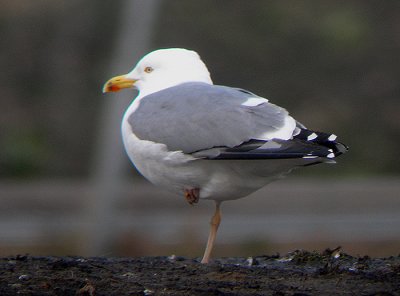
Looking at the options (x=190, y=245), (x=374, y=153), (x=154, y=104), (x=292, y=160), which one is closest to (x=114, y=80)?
(x=154, y=104)

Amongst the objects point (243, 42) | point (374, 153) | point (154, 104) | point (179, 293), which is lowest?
point (179, 293)

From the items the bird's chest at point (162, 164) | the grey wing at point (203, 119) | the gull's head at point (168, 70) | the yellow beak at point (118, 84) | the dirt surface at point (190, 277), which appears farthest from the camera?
the yellow beak at point (118, 84)

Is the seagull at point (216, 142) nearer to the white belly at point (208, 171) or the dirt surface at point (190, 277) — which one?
the white belly at point (208, 171)

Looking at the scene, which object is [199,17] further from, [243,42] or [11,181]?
[11,181]

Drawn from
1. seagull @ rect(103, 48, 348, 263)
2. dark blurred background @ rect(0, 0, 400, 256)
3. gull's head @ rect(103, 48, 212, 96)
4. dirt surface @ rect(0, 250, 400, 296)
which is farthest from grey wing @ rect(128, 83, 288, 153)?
dark blurred background @ rect(0, 0, 400, 256)

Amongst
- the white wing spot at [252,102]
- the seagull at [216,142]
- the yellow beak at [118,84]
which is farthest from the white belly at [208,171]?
the yellow beak at [118,84]

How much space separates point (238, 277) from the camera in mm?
4664

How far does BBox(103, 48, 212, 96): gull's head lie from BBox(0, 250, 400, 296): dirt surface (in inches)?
40.2

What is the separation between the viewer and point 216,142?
199 inches

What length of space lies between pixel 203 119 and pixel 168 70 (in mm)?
792

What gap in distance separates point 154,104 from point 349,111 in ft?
28.2

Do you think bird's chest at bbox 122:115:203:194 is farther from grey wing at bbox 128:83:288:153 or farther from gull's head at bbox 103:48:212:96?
gull's head at bbox 103:48:212:96

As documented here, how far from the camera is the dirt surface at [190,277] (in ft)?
14.3

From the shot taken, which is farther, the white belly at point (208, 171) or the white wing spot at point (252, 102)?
the white wing spot at point (252, 102)
